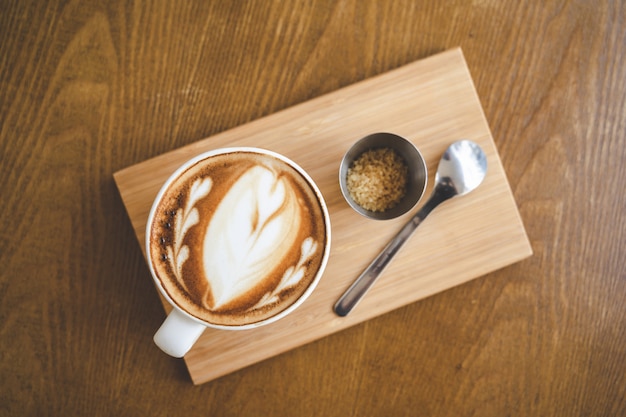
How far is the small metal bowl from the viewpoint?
2.85ft

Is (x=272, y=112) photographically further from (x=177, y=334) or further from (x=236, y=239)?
(x=177, y=334)

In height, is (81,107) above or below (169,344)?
above

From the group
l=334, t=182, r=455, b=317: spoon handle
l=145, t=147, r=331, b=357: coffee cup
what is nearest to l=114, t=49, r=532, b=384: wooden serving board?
l=334, t=182, r=455, b=317: spoon handle

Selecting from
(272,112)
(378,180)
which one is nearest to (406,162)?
(378,180)

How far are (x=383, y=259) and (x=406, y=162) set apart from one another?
8.1 inches

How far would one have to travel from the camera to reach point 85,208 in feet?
3.25

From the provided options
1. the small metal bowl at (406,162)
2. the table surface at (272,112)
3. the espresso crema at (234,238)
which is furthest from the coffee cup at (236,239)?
the table surface at (272,112)

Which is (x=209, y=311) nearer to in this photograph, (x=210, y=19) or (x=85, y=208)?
(x=85, y=208)

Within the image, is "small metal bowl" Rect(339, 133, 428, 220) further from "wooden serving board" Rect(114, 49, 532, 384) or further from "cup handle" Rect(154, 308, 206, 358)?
"cup handle" Rect(154, 308, 206, 358)

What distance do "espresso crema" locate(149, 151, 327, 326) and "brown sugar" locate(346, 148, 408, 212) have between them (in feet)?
0.45

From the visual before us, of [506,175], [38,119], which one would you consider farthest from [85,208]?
[506,175]

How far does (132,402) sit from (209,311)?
1.30 feet

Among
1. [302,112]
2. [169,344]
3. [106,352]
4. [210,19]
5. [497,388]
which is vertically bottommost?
[497,388]

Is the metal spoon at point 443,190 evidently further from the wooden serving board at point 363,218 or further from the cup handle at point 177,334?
the cup handle at point 177,334
